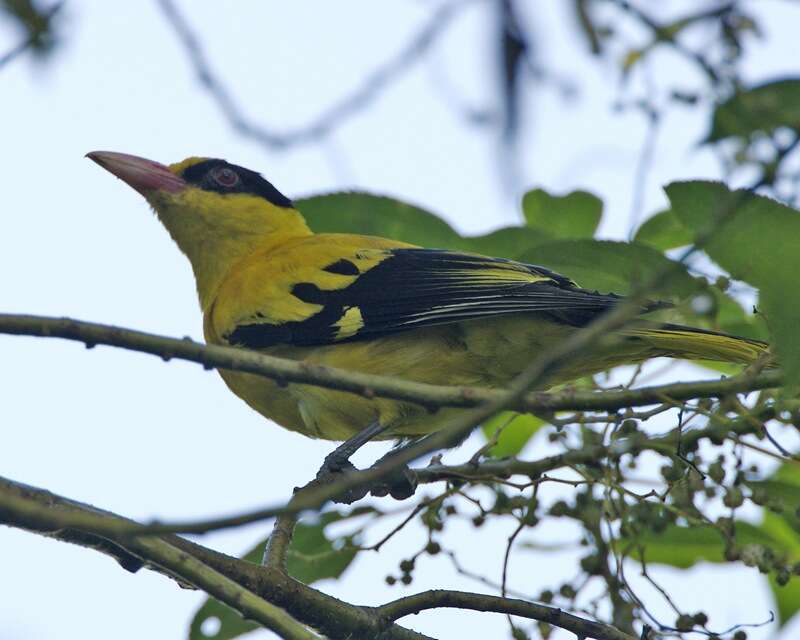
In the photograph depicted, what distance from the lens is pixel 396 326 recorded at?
3795 millimetres

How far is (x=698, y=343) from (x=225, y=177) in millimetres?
2640

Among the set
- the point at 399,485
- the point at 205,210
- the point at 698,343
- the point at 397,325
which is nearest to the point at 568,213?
the point at 698,343

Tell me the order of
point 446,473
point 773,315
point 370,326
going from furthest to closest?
point 370,326
point 446,473
point 773,315

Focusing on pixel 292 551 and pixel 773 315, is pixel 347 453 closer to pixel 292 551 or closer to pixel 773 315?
pixel 292 551

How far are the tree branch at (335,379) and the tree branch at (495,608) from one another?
71cm

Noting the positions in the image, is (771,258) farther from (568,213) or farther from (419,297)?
(419,297)

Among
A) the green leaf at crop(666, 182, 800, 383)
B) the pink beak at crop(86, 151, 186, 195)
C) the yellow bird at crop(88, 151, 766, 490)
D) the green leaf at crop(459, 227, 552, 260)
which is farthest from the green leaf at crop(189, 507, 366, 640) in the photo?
the pink beak at crop(86, 151, 186, 195)

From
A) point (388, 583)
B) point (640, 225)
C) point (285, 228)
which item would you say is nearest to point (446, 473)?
point (388, 583)

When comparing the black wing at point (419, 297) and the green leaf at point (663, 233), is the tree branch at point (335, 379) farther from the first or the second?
the black wing at point (419, 297)

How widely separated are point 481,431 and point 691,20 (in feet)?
5.47

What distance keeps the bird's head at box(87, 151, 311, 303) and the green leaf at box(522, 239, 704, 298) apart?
90.4 inches

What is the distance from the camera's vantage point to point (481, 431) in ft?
12.0

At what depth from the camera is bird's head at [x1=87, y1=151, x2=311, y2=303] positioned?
4.88 metres

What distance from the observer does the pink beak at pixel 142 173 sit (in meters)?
4.75
